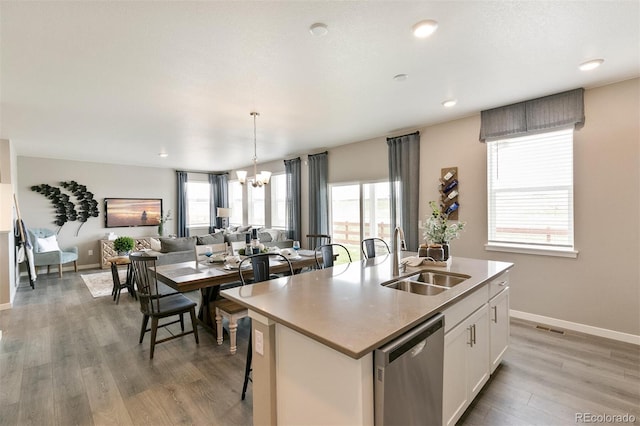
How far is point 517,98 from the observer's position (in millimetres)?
3447

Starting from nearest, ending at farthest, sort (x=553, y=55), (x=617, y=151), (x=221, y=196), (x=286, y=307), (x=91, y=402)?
(x=286, y=307) < (x=91, y=402) < (x=553, y=55) < (x=617, y=151) < (x=221, y=196)

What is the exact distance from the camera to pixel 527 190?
368 cm

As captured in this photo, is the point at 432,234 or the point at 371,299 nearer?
the point at 371,299

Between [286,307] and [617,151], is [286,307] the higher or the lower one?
the lower one

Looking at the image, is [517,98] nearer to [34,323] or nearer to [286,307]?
[286,307]

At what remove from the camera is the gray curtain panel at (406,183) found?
459 cm

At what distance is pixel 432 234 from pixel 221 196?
311 inches

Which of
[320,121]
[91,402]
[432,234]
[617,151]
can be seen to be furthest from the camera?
[320,121]

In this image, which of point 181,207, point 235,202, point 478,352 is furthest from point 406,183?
point 181,207

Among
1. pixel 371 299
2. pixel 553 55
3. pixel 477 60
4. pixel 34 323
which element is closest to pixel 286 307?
pixel 371 299

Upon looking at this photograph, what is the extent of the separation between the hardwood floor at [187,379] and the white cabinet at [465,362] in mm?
196

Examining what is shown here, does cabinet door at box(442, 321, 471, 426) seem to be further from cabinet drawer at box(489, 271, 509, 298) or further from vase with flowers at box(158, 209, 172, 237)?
vase with flowers at box(158, 209, 172, 237)

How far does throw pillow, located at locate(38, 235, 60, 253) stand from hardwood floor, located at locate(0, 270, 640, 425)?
311 cm

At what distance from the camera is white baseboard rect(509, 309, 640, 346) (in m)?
3.02
